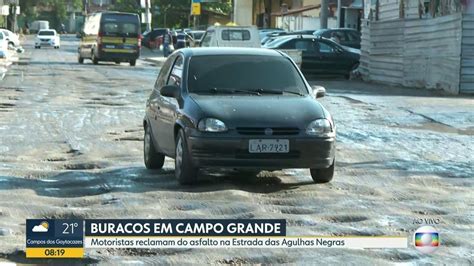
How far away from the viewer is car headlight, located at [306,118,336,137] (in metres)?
10.3

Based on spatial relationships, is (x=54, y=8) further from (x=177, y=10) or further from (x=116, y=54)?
(x=116, y=54)

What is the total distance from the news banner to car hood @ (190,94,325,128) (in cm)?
223

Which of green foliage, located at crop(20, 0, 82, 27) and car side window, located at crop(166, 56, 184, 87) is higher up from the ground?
car side window, located at crop(166, 56, 184, 87)

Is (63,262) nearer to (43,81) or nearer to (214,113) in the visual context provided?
(214,113)

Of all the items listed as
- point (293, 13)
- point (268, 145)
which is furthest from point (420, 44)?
point (293, 13)

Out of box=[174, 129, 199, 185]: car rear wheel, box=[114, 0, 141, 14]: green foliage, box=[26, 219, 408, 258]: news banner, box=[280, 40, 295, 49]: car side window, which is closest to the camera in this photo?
box=[26, 219, 408, 258]: news banner

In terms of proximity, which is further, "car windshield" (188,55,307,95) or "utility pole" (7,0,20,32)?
"utility pole" (7,0,20,32)

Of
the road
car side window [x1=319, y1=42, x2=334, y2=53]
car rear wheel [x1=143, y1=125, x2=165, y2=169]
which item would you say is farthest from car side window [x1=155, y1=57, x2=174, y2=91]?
car side window [x1=319, y1=42, x2=334, y2=53]

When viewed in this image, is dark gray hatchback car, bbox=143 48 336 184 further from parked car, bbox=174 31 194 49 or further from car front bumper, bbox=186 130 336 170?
parked car, bbox=174 31 194 49

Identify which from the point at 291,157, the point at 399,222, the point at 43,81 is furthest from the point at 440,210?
the point at 43,81

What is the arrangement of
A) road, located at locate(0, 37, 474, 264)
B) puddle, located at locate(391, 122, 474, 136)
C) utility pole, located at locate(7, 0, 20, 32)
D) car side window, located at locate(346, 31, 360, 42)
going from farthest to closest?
utility pole, located at locate(7, 0, 20, 32)
car side window, located at locate(346, 31, 360, 42)
puddle, located at locate(391, 122, 474, 136)
road, located at locate(0, 37, 474, 264)

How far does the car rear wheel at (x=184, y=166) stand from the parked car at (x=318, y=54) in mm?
22430

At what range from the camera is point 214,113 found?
10227 millimetres

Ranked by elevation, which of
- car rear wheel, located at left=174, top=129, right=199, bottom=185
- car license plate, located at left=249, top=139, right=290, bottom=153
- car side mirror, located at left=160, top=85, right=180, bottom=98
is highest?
car side mirror, located at left=160, top=85, right=180, bottom=98
